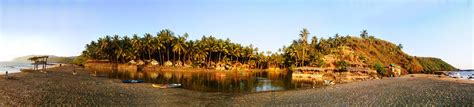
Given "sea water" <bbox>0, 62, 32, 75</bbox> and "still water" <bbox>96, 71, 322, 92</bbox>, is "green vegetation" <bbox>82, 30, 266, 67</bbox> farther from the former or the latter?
"still water" <bbox>96, 71, 322, 92</bbox>

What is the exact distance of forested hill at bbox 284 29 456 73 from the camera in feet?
362

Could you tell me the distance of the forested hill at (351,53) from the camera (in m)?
110

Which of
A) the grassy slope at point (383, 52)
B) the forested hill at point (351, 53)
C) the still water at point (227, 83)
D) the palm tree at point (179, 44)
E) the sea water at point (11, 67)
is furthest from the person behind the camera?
the grassy slope at point (383, 52)

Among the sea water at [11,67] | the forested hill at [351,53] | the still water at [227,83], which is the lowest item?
the still water at [227,83]

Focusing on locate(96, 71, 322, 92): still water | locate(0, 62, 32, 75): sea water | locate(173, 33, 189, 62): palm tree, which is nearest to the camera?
locate(96, 71, 322, 92): still water

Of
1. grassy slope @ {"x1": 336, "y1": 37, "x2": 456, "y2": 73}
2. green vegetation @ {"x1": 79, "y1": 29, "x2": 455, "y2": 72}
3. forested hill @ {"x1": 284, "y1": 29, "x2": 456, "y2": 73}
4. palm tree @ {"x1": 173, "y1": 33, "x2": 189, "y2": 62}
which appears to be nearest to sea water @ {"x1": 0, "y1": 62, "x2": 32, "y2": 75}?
green vegetation @ {"x1": 79, "y1": 29, "x2": 455, "y2": 72}

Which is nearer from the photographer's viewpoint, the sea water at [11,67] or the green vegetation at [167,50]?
the sea water at [11,67]

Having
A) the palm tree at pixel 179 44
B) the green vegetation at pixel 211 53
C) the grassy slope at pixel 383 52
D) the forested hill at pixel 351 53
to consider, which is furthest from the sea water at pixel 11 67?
the grassy slope at pixel 383 52

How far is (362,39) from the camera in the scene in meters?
163

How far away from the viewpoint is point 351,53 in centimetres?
12344

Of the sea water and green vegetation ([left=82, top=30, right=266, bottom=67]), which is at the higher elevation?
green vegetation ([left=82, top=30, right=266, bottom=67])

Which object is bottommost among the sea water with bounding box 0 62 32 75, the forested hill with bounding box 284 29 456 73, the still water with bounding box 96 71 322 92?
the still water with bounding box 96 71 322 92

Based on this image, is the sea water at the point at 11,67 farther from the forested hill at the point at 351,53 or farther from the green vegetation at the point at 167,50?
the forested hill at the point at 351,53

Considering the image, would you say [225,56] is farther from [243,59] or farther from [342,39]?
[342,39]
